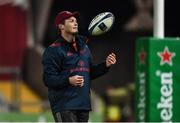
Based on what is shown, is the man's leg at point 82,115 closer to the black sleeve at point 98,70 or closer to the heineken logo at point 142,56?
the black sleeve at point 98,70

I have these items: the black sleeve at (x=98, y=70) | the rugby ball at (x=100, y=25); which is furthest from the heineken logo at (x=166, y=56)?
the black sleeve at (x=98, y=70)

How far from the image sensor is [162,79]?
12180mm

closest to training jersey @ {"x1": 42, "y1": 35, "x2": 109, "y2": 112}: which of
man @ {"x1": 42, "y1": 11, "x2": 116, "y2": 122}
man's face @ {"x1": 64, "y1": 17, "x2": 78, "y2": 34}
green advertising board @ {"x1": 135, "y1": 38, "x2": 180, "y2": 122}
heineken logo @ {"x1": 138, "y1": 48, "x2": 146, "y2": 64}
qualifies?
man @ {"x1": 42, "y1": 11, "x2": 116, "y2": 122}

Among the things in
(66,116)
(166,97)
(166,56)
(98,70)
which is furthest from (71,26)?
(166,97)

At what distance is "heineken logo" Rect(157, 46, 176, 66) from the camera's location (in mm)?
12180

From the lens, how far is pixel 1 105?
20922mm

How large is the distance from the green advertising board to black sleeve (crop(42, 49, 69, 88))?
126 inches

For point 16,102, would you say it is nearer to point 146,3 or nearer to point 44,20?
point 44,20

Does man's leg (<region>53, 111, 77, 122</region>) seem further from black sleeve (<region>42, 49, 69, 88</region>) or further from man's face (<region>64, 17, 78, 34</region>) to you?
man's face (<region>64, 17, 78, 34</region>)

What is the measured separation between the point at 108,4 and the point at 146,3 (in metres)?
1.20

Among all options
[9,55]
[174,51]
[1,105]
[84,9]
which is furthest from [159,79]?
[84,9]

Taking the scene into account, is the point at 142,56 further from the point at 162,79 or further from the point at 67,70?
the point at 67,70

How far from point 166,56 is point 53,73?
3.43m

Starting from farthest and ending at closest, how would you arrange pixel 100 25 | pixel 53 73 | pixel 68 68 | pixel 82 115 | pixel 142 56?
pixel 142 56 < pixel 100 25 < pixel 82 115 < pixel 68 68 < pixel 53 73
